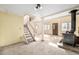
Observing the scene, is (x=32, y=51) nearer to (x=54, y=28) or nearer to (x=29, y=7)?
(x=29, y=7)

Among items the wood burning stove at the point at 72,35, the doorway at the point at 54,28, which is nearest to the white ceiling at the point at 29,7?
the wood burning stove at the point at 72,35

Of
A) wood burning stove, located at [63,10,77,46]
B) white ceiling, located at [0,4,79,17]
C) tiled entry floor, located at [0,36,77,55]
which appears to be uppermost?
white ceiling, located at [0,4,79,17]

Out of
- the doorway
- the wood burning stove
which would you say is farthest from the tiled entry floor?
the doorway

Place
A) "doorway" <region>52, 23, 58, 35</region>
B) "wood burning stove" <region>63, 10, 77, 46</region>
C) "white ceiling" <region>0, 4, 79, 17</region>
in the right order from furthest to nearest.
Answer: "doorway" <region>52, 23, 58, 35</region> < "wood burning stove" <region>63, 10, 77, 46</region> < "white ceiling" <region>0, 4, 79, 17</region>

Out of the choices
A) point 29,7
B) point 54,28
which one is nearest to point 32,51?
point 29,7

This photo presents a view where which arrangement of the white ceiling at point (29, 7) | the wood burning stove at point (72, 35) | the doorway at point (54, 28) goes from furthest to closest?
1. the doorway at point (54, 28)
2. the wood burning stove at point (72, 35)
3. the white ceiling at point (29, 7)

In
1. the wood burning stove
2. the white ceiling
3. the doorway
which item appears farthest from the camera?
the doorway

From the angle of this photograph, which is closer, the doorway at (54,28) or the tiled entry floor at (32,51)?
the tiled entry floor at (32,51)

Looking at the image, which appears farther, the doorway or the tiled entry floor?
the doorway

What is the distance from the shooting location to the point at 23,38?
16.5 feet

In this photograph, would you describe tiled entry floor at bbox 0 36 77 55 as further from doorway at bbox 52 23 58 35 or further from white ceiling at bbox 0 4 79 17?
doorway at bbox 52 23 58 35

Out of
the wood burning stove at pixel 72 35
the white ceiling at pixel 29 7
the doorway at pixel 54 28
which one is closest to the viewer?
the white ceiling at pixel 29 7

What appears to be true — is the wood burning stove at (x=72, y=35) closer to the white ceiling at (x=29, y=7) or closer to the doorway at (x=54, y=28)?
the white ceiling at (x=29, y=7)
